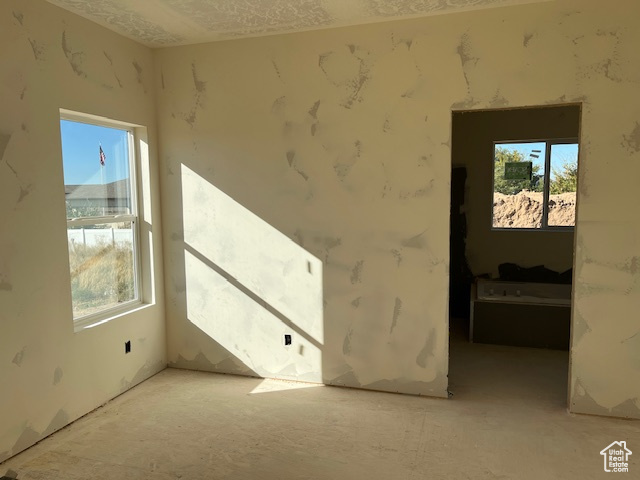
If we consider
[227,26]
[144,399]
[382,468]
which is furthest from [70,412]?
[227,26]

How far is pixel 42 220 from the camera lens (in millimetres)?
2812

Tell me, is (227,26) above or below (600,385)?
above

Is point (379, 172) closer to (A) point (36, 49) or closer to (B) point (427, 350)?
(B) point (427, 350)

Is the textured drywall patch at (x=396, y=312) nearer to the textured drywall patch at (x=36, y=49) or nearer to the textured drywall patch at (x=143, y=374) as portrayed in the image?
the textured drywall patch at (x=143, y=374)

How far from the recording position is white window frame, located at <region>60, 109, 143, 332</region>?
321 centimetres

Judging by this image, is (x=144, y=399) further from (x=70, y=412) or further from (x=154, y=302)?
(x=154, y=302)

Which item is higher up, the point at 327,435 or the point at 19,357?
the point at 19,357

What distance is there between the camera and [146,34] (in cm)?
343

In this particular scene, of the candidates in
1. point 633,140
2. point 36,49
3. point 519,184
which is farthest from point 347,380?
point 519,184

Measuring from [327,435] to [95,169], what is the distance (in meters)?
2.51

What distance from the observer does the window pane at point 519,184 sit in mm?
5230

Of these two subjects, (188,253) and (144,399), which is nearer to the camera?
(144,399)

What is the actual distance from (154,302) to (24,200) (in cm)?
146

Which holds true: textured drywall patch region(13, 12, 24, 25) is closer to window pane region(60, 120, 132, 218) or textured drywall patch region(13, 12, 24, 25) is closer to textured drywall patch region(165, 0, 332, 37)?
window pane region(60, 120, 132, 218)
